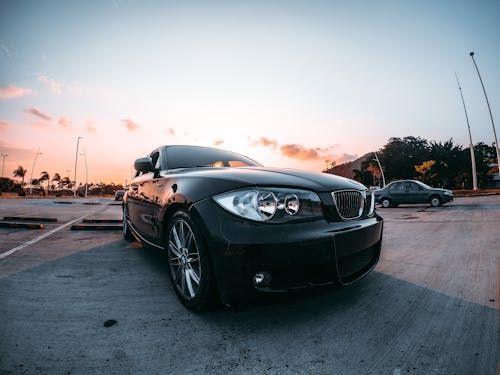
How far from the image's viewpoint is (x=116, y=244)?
4.32 metres

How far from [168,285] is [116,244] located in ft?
7.30

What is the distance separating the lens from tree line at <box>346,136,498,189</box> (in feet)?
153

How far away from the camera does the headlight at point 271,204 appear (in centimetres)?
171

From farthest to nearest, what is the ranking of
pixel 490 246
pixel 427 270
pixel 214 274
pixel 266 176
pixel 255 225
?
pixel 490 246 → pixel 427 270 → pixel 266 176 → pixel 214 274 → pixel 255 225

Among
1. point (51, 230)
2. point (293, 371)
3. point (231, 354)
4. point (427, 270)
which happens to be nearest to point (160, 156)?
point (231, 354)

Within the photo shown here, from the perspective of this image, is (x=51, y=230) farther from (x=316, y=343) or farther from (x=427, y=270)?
(x=427, y=270)

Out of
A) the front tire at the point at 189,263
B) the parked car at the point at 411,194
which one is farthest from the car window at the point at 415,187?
the front tire at the point at 189,263

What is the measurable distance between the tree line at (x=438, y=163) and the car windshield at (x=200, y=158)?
4468 cm

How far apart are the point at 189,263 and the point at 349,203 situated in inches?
51.9

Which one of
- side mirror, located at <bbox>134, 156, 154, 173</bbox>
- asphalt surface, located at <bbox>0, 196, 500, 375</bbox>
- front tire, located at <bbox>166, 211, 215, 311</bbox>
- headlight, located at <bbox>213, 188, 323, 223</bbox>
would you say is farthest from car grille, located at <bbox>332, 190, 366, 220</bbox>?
side mirror, located at <bbox>134, 156, 154, 173</bbox>

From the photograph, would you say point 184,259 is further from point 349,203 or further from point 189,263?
point 349,203

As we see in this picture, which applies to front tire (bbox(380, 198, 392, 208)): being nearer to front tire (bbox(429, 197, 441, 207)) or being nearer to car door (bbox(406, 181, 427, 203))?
car door (bbox(406, 181, 427, 203))

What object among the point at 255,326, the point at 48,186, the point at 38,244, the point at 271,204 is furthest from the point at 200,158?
the point at 48,186

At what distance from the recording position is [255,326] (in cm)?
177
